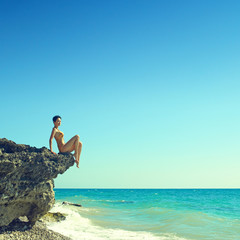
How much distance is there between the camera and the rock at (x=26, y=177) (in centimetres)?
799

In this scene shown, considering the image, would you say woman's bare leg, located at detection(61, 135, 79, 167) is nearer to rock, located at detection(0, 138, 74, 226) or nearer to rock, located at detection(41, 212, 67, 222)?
rock, located at detection(0, 138, 74, 226)

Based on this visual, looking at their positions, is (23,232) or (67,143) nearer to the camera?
(23,232)

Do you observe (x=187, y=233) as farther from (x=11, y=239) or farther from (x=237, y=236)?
(x=11, y=239)

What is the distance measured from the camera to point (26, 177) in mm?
8570

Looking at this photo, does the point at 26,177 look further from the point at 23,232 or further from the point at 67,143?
the point at 23,232

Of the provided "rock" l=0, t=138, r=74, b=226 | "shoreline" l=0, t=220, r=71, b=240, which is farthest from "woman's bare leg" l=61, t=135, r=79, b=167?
"shoreline" l=0, t=220, r=71, b=240

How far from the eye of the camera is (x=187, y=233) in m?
14.5

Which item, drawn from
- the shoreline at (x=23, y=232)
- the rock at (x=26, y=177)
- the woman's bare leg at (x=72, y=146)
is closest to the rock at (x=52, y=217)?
the shoreline at (x=23, y=232)

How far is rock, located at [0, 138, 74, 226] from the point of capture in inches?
315

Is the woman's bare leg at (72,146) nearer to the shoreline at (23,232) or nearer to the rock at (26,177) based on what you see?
the rock at (26,177)

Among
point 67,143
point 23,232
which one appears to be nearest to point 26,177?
point 67,143

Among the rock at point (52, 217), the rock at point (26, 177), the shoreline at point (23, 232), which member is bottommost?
the rock at point (52, 217)

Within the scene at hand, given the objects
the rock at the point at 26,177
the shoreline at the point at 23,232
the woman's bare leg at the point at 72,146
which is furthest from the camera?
the woman's bare leg at the point at 72,146

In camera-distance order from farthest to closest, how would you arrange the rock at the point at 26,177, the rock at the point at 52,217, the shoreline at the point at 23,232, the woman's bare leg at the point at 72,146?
1. the rock at the point at 52,217
2. the woman's bare leg at the point at 72,146
3. the shoreline at the point at 23,232
4. the rock at the point at 26,177
